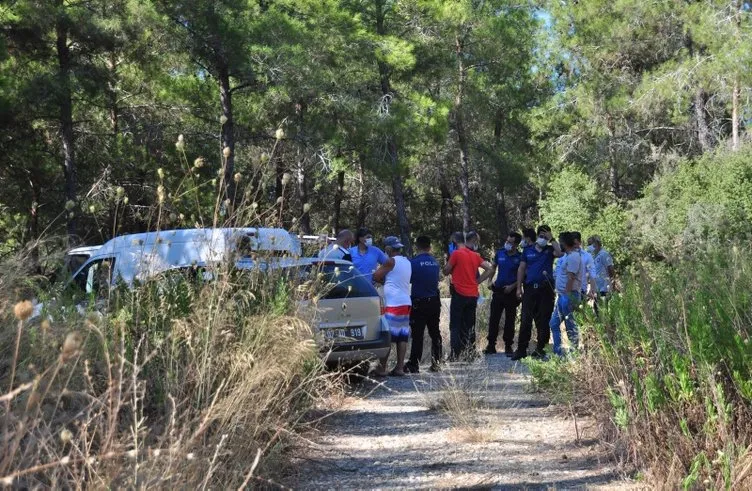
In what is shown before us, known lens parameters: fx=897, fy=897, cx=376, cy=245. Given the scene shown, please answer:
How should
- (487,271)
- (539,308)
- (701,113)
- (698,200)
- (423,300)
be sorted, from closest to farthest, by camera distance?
(423,300) → (539,308) → (487,271) → (698,200) → (701,113)

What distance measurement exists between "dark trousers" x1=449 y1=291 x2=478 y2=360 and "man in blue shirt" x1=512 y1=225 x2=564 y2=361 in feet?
2.24

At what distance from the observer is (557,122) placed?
115ft

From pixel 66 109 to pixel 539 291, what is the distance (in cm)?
1355

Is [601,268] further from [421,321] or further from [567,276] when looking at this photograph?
[421,321]

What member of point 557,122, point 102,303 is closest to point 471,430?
point 102,303

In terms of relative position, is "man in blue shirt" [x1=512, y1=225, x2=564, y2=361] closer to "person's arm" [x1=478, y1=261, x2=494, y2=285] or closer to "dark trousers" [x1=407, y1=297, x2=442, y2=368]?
"person's arm" [x1=478, y1=261, x2=494, y2=285]

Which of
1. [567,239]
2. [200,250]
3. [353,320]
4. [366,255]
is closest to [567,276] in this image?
[567,239]

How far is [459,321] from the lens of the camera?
39.0 ft

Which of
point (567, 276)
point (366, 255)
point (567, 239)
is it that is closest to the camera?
point (567, 276)

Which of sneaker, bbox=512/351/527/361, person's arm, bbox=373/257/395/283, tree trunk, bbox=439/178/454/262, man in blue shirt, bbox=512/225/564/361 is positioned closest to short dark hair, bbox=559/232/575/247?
man in blue shirt, bbox=512/225/564/361

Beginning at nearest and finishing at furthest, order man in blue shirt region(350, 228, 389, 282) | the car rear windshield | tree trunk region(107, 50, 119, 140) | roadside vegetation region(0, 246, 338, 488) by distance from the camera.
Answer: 1. roadside vegetation region(0, 246, 338, 488)
2. the car rear windshield
3. man in blue shirt region(350, 228, 389, 282)
4. tree trunk region(107, 50, 119, 140)

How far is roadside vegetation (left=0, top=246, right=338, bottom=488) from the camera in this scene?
411 centimetres

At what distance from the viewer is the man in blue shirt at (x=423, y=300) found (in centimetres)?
1110

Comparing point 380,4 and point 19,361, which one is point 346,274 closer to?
point 19,361
